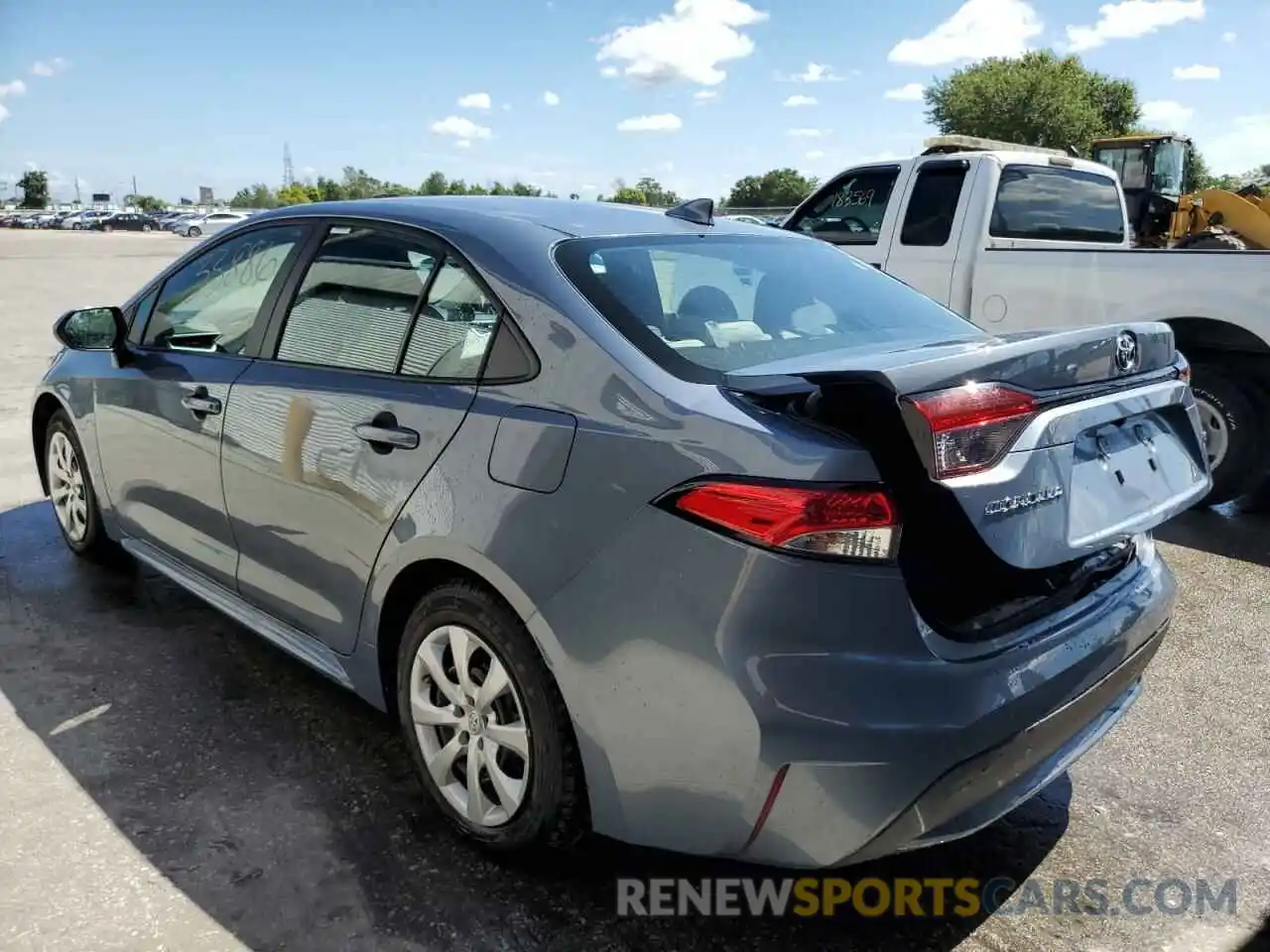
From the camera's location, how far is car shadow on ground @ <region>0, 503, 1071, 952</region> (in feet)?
7.74

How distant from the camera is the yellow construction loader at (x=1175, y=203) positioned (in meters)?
10.5

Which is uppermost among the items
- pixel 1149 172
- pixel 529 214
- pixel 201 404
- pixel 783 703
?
pixel 1149 172

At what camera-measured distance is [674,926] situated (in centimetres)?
239

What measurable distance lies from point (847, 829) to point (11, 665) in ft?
10.4

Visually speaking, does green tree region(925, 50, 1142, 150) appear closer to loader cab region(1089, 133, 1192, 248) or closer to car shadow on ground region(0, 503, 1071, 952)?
loader cab region(1089, 133, 1192, 248)

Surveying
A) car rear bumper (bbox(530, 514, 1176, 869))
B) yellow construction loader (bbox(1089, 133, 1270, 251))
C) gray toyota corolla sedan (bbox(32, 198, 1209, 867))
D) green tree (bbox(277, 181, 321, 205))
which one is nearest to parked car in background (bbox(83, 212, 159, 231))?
green tree (bbox(277, 181, 321, 205))

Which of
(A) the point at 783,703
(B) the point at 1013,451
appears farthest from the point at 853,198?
(A) the point at 783,703

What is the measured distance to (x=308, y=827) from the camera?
271 cm

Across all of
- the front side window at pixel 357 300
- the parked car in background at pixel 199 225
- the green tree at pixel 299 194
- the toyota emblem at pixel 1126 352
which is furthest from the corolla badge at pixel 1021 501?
the green tree at pixel 299 194

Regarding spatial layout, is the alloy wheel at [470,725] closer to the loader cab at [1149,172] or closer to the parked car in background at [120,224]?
the loader cab at [1149,172]

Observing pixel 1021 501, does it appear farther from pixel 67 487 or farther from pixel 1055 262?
pixel 1055 262

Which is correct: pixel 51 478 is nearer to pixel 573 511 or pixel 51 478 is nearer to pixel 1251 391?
pixel 573 511
